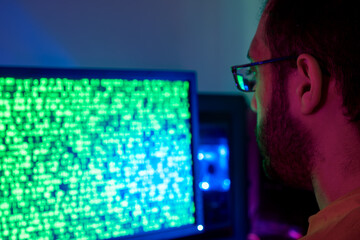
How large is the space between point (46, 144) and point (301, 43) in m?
0.49

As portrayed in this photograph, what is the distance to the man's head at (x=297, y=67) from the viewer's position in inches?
Answer: 23.0

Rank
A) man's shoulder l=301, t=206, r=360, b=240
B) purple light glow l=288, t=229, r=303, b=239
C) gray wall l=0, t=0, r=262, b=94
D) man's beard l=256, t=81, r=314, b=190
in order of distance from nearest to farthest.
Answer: man's shoulder l=301, t=206, r=360, b=240 → man's beard l=256, t=81, r=314, b=190 → gray wall l=0, t=0, r=262, b=94 → purple light glow l=288, t=229, r=303, b=239

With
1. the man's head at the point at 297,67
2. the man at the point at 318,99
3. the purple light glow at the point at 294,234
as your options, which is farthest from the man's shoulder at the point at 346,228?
the purple light glow at the point at 294,234

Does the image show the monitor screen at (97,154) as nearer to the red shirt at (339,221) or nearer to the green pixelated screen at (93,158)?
the green pixelated screen at (93,158)

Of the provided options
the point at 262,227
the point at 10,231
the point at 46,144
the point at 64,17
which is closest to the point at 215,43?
the point at 64,17

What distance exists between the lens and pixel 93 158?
29.9 inches

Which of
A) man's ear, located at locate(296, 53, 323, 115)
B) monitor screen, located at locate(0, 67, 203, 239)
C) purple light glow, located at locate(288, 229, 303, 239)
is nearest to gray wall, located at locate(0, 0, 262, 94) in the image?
monitor screen, located at locate(0, 67, 203, 239)

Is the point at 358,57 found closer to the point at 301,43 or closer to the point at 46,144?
the point at 301,43

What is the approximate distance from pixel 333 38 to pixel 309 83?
8cm

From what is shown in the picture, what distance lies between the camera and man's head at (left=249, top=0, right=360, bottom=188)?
584 mm

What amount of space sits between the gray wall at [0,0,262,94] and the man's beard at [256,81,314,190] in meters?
0.34

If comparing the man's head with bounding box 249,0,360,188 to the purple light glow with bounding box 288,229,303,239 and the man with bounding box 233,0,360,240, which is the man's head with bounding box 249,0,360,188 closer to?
the man with bounding box 233,0,360,240

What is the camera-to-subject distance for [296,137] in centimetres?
66

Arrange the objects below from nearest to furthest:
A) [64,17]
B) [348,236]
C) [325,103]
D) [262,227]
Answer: [348,236], [325,103], [64,17], [262,227]
